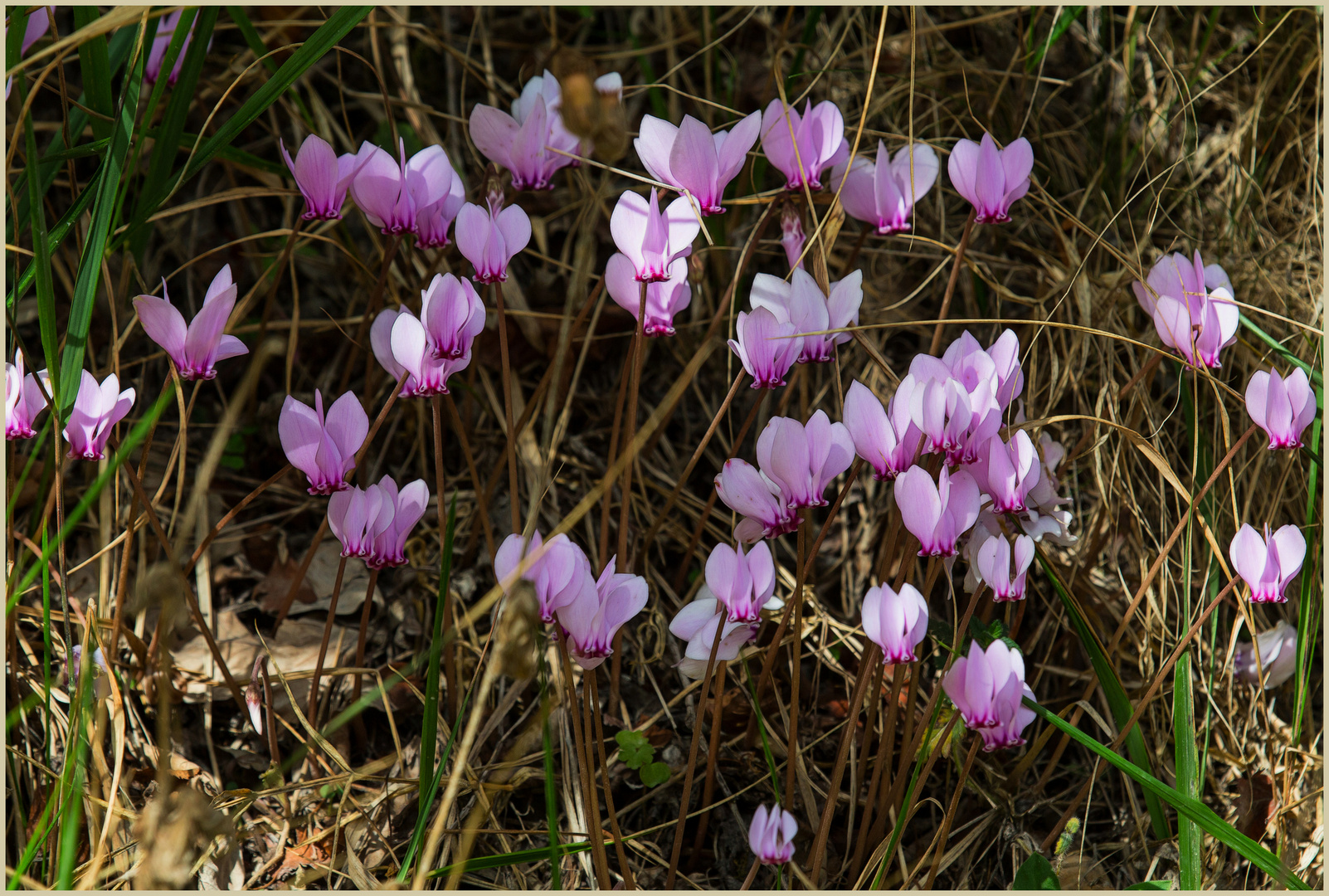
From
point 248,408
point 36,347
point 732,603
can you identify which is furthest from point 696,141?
point 36,347

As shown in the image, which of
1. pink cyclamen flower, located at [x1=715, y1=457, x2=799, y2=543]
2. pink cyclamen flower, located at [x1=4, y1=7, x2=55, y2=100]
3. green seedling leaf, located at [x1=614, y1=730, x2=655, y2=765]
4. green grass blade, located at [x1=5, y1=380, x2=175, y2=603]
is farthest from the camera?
pink cyclamen flower, located at [x1=4, y1=7, x2=55, y2=100]

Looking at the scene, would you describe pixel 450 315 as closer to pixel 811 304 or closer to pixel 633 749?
pixel 811 304

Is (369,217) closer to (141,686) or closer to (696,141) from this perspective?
(696,141)

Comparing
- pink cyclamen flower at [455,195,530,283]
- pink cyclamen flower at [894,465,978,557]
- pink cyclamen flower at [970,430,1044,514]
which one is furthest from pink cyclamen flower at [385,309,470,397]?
pink cyclamen flower at [970,430,1044,514]

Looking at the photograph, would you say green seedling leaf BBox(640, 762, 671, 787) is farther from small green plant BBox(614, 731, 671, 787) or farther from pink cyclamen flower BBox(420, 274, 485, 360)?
pink cyclamen flower BBox(420, 274, 485, 360)

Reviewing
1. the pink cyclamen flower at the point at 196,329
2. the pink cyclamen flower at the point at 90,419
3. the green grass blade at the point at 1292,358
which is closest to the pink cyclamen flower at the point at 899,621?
the green grass blade at the point at 1292,358

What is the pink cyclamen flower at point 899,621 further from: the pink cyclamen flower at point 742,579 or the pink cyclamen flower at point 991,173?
the pink cyclamen flower at point 991,173
